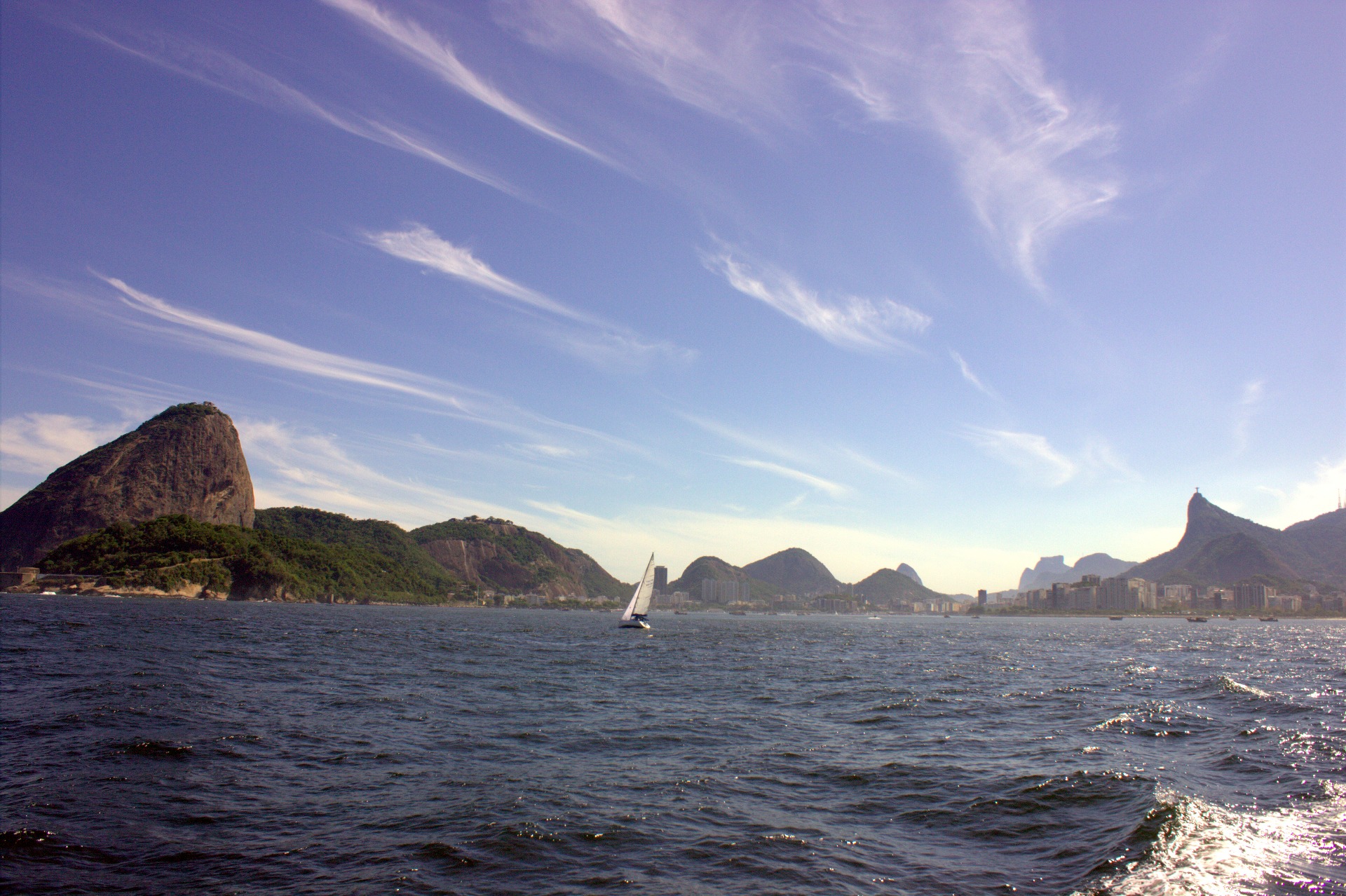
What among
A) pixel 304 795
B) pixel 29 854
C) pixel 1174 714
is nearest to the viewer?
pixel 29 854

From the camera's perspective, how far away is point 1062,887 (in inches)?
450

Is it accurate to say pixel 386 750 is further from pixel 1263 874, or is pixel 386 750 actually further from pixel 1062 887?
pixel 1263 874

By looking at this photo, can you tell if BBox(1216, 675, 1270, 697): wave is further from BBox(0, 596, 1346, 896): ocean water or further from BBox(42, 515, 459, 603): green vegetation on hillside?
BBox(42, 515, 459, 603): green vegetation on hillside

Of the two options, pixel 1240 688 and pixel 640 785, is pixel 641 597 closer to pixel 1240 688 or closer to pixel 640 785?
pixel 1240 688

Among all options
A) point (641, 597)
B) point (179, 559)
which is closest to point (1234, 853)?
point (641, 597)

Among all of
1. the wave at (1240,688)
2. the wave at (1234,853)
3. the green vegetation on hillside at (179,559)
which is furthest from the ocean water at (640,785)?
the green vegetation on hillside at (179,559)

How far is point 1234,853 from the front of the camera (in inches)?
500

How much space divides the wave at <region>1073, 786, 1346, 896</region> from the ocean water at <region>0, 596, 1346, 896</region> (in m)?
0.07

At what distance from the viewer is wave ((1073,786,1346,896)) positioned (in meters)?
11.2

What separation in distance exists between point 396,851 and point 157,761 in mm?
10018

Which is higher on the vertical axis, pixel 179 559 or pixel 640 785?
pixel 640 785

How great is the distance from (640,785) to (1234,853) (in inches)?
498

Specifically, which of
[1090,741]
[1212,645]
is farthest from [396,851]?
[1212,645]

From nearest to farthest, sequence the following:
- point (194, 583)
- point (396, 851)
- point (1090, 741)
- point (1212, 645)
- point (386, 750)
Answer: point (396, 851) → point (386, 750) → point (1090, 741) → point (1212, 645) → point (194, 583)
